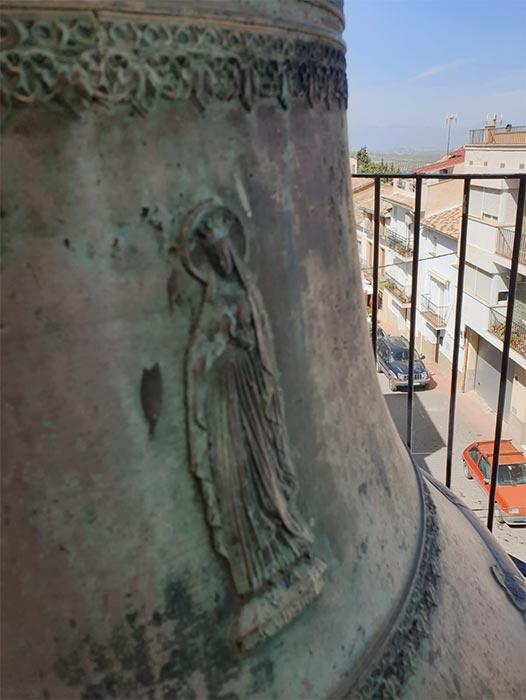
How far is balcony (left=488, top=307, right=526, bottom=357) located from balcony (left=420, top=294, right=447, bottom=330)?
6.35 ft

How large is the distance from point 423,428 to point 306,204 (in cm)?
1185

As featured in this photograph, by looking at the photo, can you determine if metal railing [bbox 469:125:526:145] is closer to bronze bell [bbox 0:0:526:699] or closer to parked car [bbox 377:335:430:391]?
parked car [bbox 377:335:430:391]

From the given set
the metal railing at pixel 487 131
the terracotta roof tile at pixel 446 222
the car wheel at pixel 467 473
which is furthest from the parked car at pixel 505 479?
the metal railing at pixel 487 131

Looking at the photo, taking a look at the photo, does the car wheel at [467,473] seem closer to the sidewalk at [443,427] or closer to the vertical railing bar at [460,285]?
the sidewalk at [443,427]

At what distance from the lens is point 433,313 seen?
44.2ft

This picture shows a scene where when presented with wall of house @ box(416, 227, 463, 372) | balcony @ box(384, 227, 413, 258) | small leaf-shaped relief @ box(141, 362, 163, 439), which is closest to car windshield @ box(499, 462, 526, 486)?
wall of house @ box(416, 227, 463, 372)

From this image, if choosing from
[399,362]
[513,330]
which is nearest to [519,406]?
[513,330]

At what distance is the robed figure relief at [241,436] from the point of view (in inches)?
26.2

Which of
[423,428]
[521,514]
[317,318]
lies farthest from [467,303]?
[317,318]

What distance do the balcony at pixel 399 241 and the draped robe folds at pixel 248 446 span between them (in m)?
10.8

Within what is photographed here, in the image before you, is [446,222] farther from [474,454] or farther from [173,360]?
[173,360]

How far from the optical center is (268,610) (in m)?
0.71

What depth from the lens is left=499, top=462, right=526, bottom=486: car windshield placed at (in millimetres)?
8953

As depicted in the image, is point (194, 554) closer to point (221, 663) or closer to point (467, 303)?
point (221, 663)
